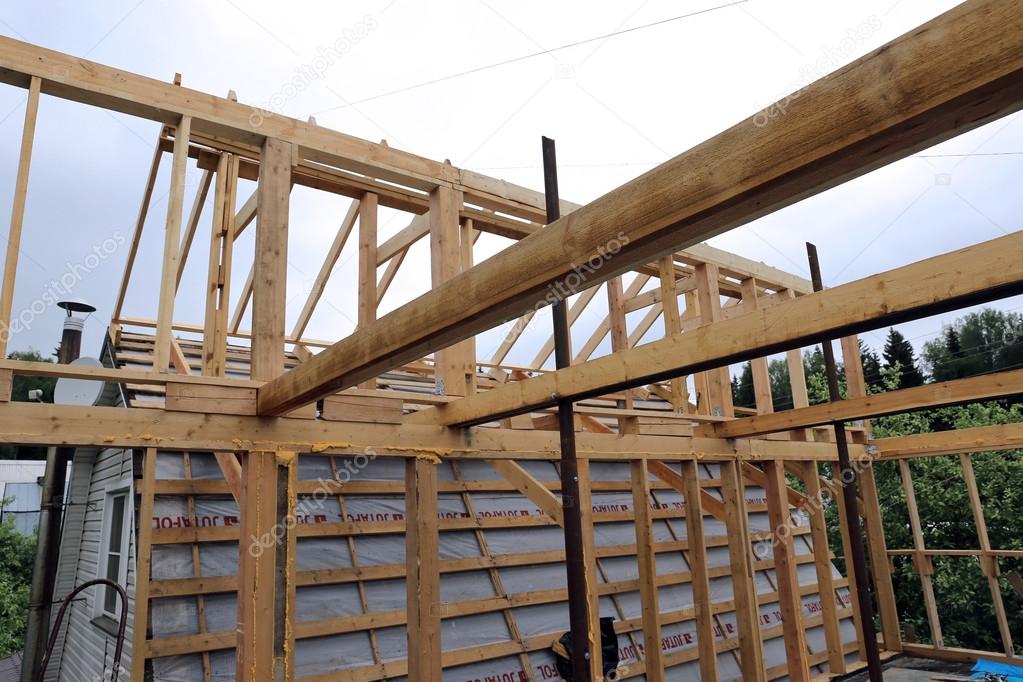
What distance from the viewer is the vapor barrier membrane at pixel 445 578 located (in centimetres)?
534

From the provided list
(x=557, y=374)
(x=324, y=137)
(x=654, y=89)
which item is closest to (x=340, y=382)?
(x=557, y=374)

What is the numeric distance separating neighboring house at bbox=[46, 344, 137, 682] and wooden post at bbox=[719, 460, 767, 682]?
18.1ft

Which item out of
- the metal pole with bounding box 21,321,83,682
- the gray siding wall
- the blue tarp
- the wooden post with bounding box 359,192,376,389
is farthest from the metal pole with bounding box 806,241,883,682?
the metal pole with bounding box 21,321,83,682

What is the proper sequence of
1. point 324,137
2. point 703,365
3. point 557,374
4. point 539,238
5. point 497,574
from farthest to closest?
1. point 497,574
2. point 324,137
3. point 557,374
4. point 703,365
5. point 539,238

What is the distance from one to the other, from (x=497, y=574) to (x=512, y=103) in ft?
15.9

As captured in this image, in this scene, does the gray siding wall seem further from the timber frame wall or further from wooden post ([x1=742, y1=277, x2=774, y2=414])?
wooden post ([x1=742, y1=277, x2=774, y2=414])

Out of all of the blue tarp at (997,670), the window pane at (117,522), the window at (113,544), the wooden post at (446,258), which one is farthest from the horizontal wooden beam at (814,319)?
the blue tarp at (997,670)

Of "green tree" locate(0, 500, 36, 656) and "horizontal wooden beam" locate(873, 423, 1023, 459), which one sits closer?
"horizontal wooden beam" locate(873, 423, 1023, 459)

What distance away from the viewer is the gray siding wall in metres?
6.83

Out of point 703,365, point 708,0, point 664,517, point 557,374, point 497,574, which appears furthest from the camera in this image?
point 664,517

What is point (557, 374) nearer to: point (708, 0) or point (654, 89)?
point (708, 0)

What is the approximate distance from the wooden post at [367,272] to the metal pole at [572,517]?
150 cm

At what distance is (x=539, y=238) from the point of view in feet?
6.35

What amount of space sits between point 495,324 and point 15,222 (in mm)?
2936
